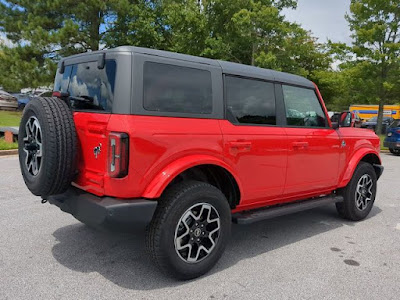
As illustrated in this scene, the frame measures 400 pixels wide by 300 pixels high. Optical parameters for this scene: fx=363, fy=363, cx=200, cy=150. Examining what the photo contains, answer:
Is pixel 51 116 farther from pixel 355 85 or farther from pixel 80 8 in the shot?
pixel 355 85

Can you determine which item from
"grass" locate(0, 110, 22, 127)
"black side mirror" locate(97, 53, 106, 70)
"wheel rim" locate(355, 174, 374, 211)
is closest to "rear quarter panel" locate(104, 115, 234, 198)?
"black side mirror" locate(97, 53, 106, 70)

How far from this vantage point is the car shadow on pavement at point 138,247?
125 inches

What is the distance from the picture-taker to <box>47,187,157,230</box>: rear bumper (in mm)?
2736

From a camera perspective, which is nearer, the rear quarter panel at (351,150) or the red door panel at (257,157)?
the red door panel at (257,157)

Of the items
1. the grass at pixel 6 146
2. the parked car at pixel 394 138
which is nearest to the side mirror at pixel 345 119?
the grass at pixel 6 146

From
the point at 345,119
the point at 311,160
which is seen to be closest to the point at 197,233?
the point at 311,160

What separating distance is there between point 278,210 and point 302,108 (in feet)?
4.16

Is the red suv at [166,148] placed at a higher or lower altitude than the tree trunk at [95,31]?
lower

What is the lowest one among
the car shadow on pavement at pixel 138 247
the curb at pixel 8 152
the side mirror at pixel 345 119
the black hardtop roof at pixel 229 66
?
the car shadow on pavement at pixel 138 247

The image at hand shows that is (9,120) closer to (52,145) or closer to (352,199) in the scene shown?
(52,145)

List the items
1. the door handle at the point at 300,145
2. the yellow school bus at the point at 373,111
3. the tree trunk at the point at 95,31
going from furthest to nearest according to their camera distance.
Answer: the yellow school bus at the point at 373,111 < the tree trunk at the point at 95,31 < the door handle at the point at 300,145

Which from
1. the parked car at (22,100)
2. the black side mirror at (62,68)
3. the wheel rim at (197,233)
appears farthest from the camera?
the parked car at (22,100)

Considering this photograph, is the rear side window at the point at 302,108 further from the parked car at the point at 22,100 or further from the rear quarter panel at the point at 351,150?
the parked car at the point at 22,100

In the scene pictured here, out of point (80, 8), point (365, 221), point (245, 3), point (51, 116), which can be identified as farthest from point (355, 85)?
point (51, 116)
